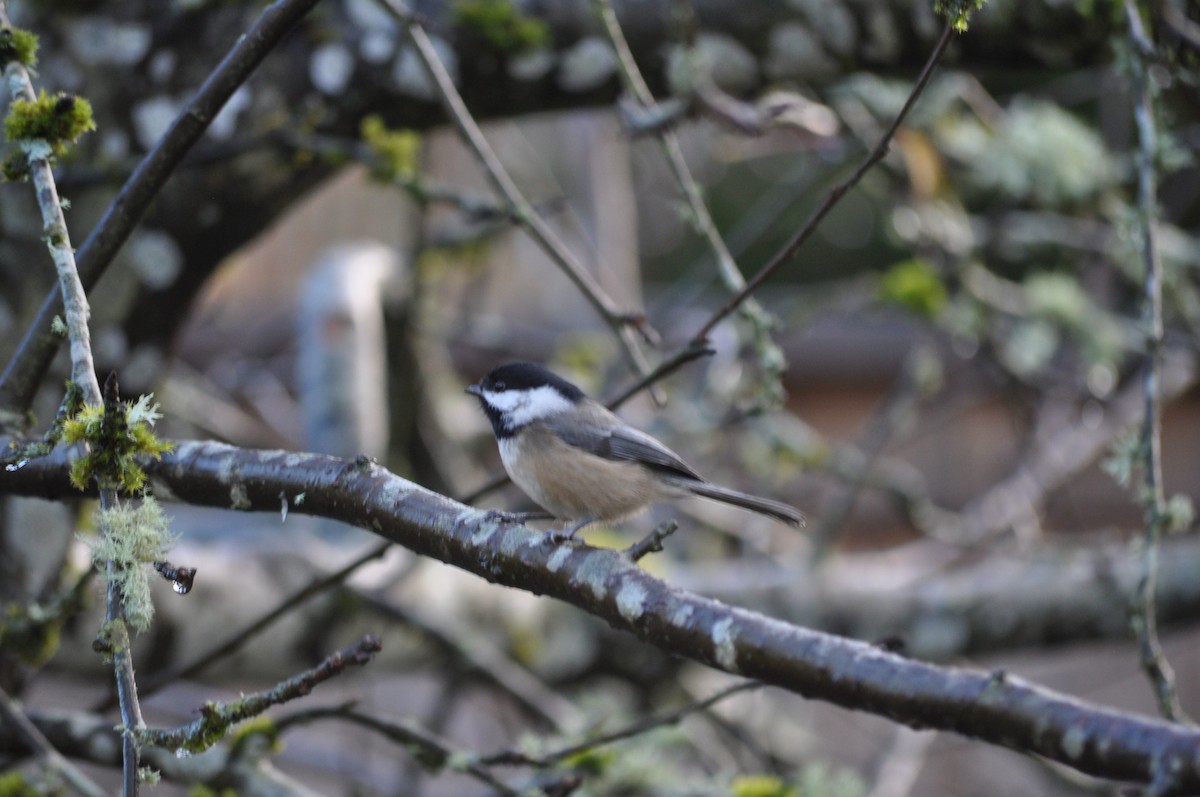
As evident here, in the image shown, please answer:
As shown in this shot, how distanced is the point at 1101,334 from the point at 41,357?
4047mm

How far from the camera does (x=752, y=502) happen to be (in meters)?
2.45

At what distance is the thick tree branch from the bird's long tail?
0.96m

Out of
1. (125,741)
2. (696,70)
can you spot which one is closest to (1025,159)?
(696,70)

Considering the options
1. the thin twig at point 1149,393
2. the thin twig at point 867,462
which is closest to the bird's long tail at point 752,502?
the thin twig at point 1149,393

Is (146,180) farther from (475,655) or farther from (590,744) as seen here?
(475,655)

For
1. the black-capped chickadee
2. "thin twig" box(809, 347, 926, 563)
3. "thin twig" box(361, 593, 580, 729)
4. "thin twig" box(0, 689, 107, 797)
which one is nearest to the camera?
"thin twig" box(0, 689, 107, 797)

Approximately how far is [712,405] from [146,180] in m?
3.19

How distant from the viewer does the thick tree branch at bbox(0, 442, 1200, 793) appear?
1117 millimetres

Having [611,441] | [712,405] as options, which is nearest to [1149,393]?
[611,441]

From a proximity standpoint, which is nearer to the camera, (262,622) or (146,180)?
(146,180)

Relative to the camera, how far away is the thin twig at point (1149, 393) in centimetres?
203

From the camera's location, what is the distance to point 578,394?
2.67 meters

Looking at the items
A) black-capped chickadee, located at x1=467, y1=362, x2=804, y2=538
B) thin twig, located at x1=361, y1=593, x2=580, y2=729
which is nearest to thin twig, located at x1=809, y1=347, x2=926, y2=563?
thin twig, located at x1=361, y1=593, x2=580, y2=729

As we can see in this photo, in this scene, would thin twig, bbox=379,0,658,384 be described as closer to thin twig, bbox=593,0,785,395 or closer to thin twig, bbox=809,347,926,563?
thin twig, bbox=593,0,785,395
